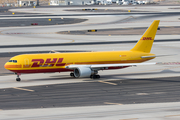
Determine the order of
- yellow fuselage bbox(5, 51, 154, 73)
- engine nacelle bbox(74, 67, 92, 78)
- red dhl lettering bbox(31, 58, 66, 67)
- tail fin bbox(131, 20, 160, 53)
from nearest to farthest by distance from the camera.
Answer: engine nacelle bbox(74, 67, 92, 78), yellow fuselage bbox(5, 51, 154, 73), red dhl lettering bbox(31, 58, 66, 67), tail fin bbox(131, 20, 160, 53)

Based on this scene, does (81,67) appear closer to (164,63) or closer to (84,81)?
(84,81)

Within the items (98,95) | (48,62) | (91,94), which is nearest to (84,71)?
(48,62)

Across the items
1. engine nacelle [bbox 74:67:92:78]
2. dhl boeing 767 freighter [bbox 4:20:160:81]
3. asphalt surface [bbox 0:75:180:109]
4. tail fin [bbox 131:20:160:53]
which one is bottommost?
asphalt surface [bbox 0:75:180:109]

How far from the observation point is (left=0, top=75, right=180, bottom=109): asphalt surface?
34.6 m

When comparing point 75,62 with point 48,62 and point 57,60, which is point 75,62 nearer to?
point 57,60

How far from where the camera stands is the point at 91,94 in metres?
38.4

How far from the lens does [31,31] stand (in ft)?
387

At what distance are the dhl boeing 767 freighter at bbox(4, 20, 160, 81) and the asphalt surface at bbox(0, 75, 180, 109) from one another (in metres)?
2.45

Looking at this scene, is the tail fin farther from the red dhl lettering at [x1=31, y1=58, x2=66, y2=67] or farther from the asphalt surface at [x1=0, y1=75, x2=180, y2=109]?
the red dhl lettering at [x1=31, y1=58, x2=66, y2=67]

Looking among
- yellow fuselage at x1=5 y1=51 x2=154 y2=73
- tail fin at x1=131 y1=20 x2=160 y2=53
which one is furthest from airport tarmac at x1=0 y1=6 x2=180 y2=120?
tail fin at x1=131 y1=20 x2=160 y2=53

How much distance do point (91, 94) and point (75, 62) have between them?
10015 millimetres

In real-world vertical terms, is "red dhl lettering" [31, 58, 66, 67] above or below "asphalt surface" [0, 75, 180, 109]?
above

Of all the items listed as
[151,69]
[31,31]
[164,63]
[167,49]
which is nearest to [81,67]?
[151,69]

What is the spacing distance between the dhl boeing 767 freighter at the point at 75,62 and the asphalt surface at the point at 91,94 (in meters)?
2.45
